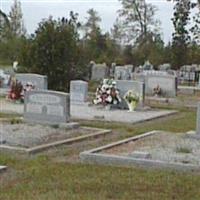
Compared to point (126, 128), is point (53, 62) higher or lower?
higher

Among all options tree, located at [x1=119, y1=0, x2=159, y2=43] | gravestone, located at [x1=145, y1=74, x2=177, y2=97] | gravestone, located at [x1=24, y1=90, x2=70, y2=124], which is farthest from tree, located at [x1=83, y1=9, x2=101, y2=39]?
gravestone, located at [x1=24, y1=90, x2=70, y2=124]

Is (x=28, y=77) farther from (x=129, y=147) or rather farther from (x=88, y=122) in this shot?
(x=129, y=147)

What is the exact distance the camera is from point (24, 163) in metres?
8.93

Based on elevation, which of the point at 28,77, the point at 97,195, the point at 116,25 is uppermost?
the point at 116,25

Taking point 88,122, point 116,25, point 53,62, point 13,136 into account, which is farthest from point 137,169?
point 116,25

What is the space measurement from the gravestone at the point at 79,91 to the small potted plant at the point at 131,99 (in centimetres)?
185

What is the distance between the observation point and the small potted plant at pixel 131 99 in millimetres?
17883

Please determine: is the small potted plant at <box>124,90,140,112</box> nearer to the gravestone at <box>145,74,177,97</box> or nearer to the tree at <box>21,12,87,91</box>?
the tree at <box>21,12,87,91</box>

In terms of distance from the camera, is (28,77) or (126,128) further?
(28,77)

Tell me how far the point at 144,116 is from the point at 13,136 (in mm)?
6262

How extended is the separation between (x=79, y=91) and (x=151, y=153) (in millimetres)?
10099

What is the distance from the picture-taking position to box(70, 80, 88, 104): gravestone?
766 inches

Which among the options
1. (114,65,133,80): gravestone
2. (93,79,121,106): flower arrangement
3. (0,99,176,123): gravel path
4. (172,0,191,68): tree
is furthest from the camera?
(172,0,191,68): tree

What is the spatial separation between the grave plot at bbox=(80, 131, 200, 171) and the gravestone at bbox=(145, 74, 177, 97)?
11.5 metres
